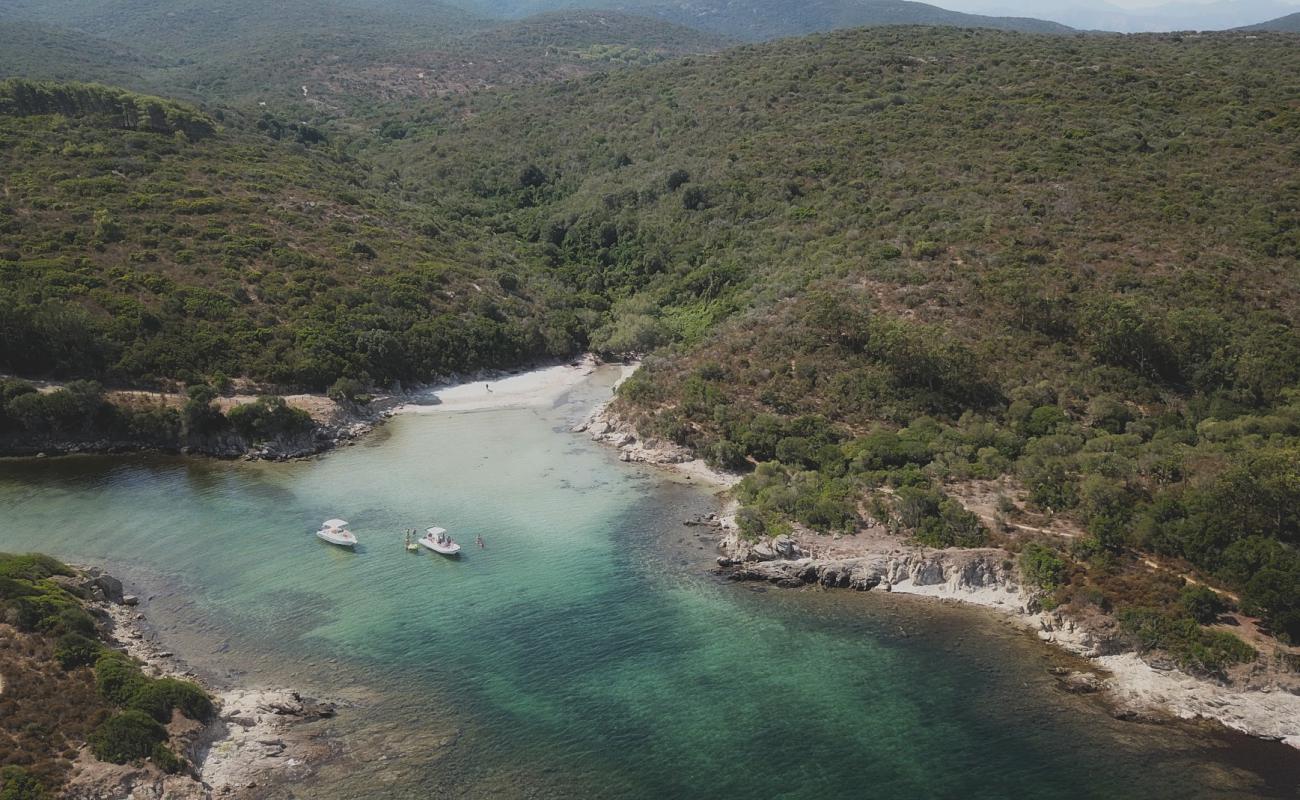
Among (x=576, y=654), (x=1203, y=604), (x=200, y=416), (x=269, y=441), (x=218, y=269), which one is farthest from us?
(x=218, y=269)

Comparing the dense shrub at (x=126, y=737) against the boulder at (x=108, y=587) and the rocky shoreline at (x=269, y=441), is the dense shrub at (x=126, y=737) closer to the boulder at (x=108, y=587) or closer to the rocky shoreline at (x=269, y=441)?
the boulder at (x=108, y=587)

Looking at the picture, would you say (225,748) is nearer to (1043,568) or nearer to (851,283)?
(1043,568)

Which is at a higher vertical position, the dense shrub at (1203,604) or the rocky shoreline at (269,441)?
the dense shrub at (1203,604)

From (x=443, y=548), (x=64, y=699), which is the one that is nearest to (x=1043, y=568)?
(x=443, y=548)

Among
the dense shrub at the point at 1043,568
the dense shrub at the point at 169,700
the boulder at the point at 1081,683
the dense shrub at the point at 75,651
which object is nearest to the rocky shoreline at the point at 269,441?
the dense shrub at the point at 75,651

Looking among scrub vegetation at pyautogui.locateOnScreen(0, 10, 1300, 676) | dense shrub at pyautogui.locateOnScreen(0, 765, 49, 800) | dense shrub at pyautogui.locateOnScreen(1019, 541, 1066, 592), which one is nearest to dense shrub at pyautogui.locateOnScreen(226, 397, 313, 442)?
scrub vegetation at pyautogui.locateOnScreen(0, 10, 1300, 676)
